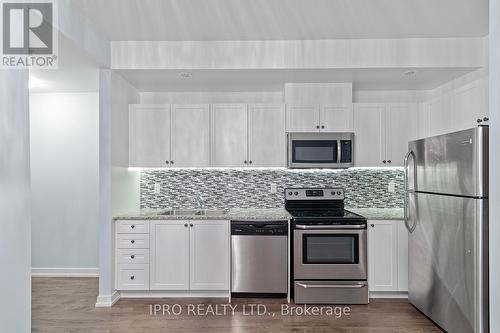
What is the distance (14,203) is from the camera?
198 cm

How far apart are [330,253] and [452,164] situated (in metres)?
1.42

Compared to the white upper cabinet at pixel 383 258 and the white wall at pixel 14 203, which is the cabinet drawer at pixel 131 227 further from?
the white upper cabinet at pixel 383 258

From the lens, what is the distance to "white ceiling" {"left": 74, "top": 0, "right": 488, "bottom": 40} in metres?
2.70

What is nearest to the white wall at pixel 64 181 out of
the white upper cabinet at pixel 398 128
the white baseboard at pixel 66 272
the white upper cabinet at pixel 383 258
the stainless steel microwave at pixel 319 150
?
the white baseboard at pixel 66 272

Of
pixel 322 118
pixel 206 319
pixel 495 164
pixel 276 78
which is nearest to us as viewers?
pixel 495 164

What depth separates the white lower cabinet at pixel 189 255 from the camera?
3.61m

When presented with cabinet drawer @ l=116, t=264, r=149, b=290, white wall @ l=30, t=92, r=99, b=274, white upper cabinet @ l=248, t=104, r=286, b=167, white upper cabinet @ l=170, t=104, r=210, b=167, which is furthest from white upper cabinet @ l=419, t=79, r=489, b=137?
white wall @ l=30, t=92, r=99, b=274

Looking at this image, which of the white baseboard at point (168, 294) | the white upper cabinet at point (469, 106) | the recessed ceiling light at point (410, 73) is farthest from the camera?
the white baseboard at point (168, 294)

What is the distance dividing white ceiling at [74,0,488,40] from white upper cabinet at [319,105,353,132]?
32.8 inches

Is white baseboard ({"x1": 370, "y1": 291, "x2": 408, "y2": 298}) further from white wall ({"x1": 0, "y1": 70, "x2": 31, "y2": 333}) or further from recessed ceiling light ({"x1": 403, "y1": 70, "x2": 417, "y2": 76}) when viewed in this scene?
white wall ({"x1": 0, "y1": 70, "x2": 31, "y2": 333})

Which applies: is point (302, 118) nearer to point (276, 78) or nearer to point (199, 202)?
point (276, 78)

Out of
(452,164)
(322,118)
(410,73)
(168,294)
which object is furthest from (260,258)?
(410,73)

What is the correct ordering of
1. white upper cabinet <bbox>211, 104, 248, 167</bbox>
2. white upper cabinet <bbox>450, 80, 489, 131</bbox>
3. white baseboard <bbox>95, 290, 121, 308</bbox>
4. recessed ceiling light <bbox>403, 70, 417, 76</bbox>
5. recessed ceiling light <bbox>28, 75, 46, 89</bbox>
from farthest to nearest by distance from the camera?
white upper cabinet <bbox>211, 104, 248, 167</bbox>
recessed ceiling light <bbox>28, 75, 46, 89</bbox>
recessed ceiling light <bbox>403, 70, 417, 76</bbox>
white baseboard <bbox>95, 290, 121, 308</bbox>
white upper cabinet <bbox>450, 80, 489, 131</bbox>

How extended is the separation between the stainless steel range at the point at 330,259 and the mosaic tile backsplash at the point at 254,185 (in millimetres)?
800
